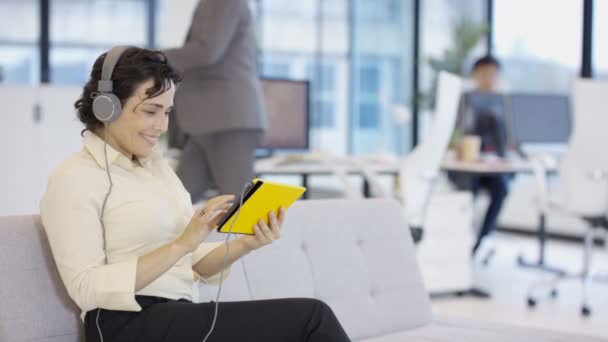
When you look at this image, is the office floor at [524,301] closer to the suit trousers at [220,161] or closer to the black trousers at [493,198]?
the black trousers at [493,198]

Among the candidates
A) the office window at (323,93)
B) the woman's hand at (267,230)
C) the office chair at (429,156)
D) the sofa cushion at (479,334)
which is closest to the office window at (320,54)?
the office window at (323,93)

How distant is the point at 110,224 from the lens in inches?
57.8

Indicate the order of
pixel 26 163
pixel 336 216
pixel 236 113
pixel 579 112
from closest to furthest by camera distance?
pixel 336 216
pixel 236 113
pixel 26 163
pixel 579 112

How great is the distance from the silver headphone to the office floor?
190cm

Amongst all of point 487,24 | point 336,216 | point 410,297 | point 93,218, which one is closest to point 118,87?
point 93,218

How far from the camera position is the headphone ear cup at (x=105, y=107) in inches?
57.9

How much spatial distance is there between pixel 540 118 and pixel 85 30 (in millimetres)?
5065

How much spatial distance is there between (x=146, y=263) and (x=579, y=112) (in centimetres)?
323

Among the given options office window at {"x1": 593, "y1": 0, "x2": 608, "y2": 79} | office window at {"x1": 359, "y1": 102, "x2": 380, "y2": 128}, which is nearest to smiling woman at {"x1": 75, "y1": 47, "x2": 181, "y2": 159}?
office window at {"x1": 593, "y1": 0, "x2": 608, "y2": 79}

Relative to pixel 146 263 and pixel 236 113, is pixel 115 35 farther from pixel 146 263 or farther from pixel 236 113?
pixel 146 263

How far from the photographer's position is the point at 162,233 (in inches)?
60.3

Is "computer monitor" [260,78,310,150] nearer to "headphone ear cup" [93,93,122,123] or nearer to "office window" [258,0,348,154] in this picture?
"headphone ear cup" [93,93,122,123]

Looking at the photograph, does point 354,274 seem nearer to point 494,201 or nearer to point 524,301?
point 524,301

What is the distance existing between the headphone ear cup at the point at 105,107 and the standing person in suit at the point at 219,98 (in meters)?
1.39
